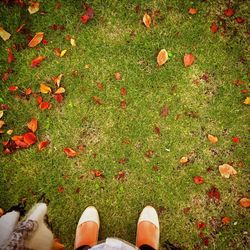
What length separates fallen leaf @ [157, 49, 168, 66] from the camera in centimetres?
378

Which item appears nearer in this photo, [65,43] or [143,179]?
[143,179]

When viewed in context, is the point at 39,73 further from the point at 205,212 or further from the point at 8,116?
the point at 205,212

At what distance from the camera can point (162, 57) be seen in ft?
12.4

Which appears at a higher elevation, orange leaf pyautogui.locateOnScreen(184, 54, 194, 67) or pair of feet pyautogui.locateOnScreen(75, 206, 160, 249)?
orange leaf pyautogui.locateOnScreen(184, 54, 194, 67)

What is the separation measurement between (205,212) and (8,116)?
93.0 inches

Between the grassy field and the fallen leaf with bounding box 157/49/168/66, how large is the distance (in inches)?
2.2

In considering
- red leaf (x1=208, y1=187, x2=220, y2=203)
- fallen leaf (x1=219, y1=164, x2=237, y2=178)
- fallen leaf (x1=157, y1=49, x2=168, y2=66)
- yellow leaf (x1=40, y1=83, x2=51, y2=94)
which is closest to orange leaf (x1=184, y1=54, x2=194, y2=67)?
fallen leaf (x1=157, y1=49, x2=168, y2=66)

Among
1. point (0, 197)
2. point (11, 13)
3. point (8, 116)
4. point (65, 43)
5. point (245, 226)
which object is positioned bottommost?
point (245, 226)

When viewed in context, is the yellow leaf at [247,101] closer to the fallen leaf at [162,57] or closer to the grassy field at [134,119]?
the grassy field at [134,119]

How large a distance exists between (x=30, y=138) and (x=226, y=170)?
7.01 feet

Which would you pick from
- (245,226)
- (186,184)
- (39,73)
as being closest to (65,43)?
Result: (39,73)

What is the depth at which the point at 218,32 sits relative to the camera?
12.6 feet

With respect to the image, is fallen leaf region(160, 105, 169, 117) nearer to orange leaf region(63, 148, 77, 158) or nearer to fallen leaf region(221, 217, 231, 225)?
orange leaf region(63, 148, 77, 158)

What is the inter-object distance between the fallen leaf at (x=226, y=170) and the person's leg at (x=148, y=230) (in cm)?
83
